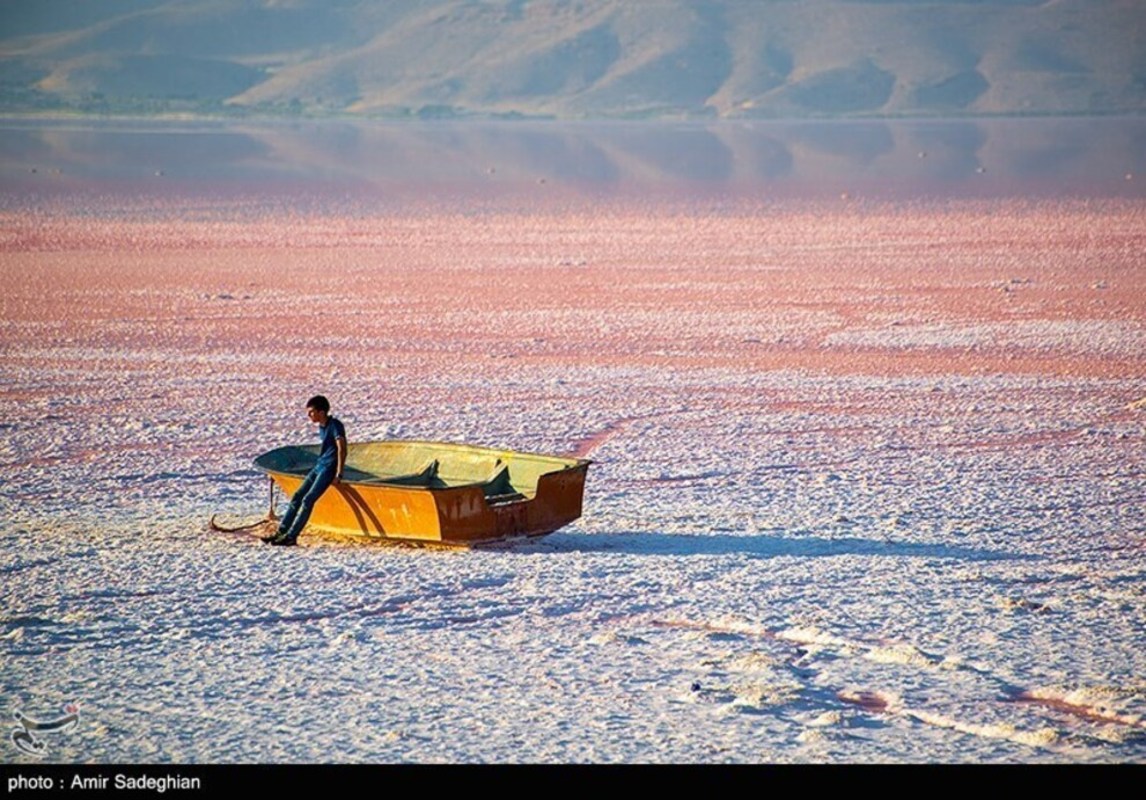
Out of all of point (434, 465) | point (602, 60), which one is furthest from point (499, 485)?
point (602, 60)

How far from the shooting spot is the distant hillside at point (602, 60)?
402ft

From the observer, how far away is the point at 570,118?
118500 mm

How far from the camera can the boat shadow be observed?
35.4 ft

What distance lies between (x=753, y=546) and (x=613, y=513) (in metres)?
1.26

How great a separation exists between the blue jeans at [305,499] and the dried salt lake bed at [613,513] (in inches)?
9.7

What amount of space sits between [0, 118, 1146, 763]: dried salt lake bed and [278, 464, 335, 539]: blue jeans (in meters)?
0.25

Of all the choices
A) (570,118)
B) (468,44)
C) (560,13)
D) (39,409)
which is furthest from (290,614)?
(560,13)

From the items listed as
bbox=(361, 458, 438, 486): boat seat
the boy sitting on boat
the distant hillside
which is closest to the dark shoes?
the boy sitting on boat

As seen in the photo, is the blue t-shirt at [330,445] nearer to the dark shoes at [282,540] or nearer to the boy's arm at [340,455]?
the boy's arm at [340,455]

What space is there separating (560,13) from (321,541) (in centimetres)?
14783

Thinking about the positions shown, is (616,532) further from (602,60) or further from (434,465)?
(602,60)

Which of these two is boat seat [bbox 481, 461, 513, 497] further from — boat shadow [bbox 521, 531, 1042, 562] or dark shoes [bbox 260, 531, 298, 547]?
dark shoes [bbox 260, 531, 298, 547]

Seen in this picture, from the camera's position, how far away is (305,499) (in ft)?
35.7
